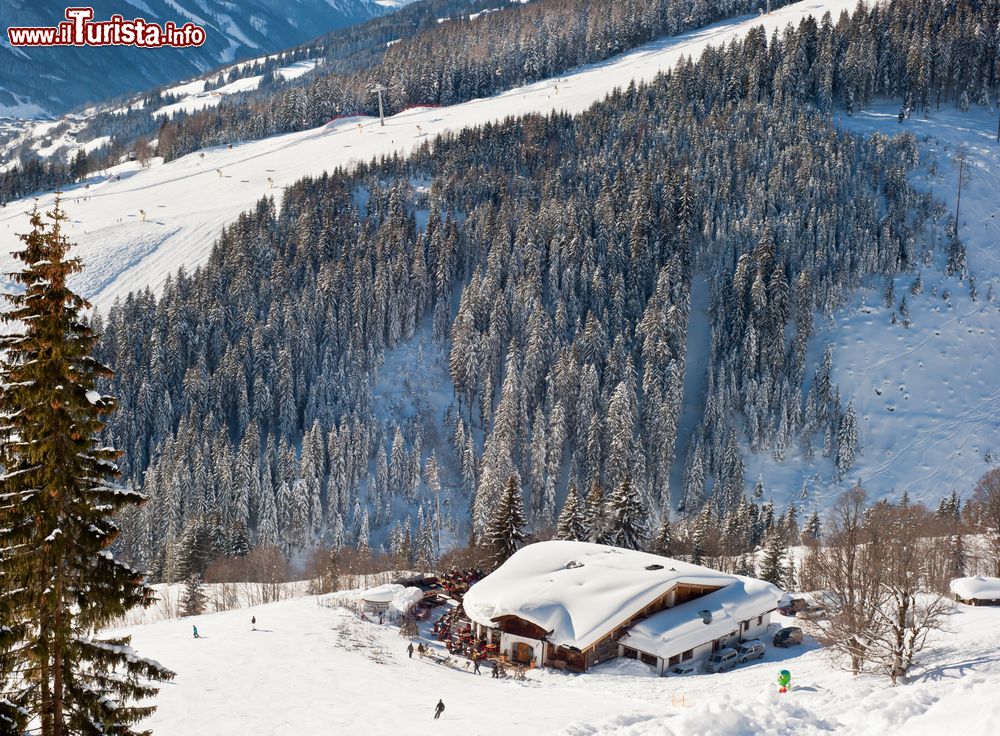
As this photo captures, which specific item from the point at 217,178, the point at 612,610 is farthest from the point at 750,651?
the point at 217,178

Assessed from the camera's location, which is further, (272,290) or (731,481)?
(272,290)

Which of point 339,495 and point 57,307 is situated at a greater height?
point 57,307

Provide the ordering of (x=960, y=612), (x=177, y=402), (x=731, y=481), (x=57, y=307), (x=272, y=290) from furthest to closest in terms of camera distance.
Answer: (x=272, y=290) < (x=177, y=402) < (x=731, y=481) < (x=960, y=612) < (x=57, y=307)

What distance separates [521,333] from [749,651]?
6671 cm

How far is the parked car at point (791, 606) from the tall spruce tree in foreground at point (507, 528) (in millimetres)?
21801

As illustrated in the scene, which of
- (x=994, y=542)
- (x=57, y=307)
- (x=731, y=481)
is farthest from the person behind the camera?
(x=731, y=481)

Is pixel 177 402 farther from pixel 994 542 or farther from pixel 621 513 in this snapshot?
pixel 994 542

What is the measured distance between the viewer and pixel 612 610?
53.5m

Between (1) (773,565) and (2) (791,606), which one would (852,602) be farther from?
(1) (773,565)

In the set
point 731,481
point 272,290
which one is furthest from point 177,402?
point 731,481

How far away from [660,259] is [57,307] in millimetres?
111603

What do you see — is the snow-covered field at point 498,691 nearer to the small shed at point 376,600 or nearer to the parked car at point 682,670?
the parked car at point 682,670

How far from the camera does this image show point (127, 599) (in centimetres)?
1723

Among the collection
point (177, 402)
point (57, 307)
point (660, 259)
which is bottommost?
point (177, 402)
